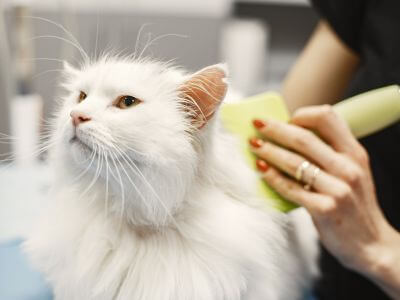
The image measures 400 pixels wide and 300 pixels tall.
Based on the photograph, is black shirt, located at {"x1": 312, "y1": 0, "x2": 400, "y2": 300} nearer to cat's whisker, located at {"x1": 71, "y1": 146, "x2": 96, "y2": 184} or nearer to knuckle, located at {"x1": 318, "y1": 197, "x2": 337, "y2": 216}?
knuckle, located at {"x1": 318, "y1": 197, "x2": 337, "y2": 216}

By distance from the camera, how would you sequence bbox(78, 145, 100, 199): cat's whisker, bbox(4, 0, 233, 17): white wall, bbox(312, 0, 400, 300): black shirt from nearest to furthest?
1. bbox(78, 145, 100, 199): cat's whisker
2. bbox(312, 0, 400, 300): black shirt
3. bbox(4, 0, 233, 17): white wall

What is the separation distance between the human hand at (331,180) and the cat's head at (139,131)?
116mm

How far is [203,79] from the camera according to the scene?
14.0 inches

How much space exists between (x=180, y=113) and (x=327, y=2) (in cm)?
44

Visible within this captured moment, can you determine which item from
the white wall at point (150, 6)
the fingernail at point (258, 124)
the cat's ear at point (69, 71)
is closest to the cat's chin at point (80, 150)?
the cat's ear at point (69, 71)

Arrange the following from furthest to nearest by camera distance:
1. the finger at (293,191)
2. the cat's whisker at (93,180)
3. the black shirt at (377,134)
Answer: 1. the black shirt at (377,134)
2. the finger at (293,191)
3. the cat's whisker at (93,180)

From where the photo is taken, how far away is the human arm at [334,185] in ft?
1.49

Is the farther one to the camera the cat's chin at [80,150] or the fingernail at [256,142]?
the fingernail at [256,142]

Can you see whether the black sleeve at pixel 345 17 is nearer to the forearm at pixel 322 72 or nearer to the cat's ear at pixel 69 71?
the forearm at pixel 322 72

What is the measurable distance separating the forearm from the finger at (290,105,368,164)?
0.25 metres

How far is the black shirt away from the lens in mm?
598

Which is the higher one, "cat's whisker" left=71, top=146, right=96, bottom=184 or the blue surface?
"cat's whisker" left=71, top=146, right=96, bottom=184

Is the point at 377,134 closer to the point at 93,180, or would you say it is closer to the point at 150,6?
the point at 93,180

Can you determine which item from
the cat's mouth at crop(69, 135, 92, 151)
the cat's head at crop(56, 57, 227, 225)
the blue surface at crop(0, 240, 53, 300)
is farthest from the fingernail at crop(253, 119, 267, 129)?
the blue surface at crop(0, 240, 53, 300)
